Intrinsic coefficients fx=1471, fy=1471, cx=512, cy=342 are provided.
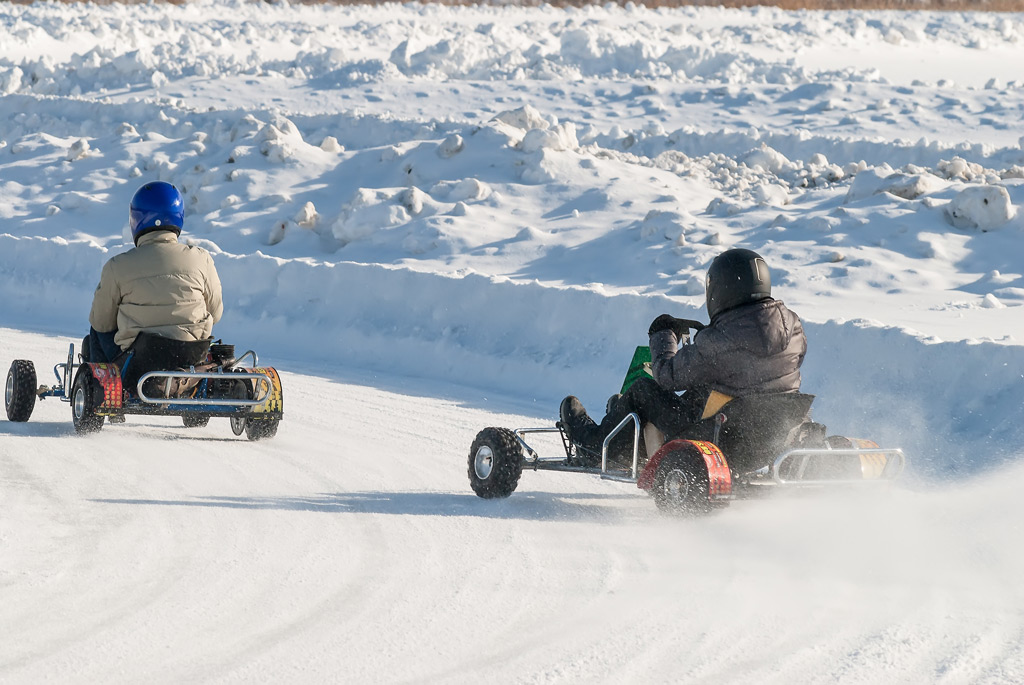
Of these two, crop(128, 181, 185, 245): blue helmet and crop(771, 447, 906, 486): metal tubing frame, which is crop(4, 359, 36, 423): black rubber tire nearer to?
crop(128, 181, 185, 245): blue helmet

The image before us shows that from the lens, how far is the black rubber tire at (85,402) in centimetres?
905

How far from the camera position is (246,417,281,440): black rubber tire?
371 inches

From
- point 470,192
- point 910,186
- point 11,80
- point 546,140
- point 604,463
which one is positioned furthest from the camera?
point 11,80

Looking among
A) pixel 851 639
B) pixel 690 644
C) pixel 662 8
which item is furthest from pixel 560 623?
pixel 662 8

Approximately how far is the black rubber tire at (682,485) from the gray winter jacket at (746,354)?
1.46 ft

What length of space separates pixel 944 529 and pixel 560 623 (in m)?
2.32

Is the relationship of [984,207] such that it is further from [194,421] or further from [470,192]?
[194,421]

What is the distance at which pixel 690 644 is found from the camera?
4.94 m

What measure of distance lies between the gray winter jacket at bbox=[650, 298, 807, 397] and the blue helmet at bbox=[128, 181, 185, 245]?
388 cm

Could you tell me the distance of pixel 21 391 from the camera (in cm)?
961

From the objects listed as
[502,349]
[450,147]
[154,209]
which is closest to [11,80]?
[450,147]

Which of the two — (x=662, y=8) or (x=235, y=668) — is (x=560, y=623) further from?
(x=662, y=8)

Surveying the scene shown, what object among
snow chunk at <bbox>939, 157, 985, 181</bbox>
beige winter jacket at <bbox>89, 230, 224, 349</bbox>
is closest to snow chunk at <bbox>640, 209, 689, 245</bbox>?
snow chunk at <bbox>939, 157, 985, 181</bbox>

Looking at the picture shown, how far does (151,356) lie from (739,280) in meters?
4.03
